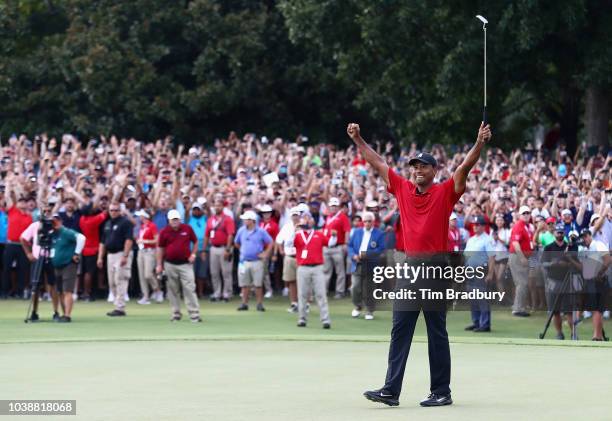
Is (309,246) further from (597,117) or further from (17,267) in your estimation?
(597,117)

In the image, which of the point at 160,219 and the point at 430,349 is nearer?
the point at 430,349

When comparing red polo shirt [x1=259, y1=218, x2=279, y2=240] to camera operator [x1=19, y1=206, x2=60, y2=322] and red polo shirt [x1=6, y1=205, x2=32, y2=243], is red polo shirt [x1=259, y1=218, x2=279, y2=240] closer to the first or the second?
red polo shirt [x1=6, y1=205, x2=32, y2=243]

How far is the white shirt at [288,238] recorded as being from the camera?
84.3 ft

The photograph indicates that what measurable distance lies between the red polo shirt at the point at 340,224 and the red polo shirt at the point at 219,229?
192cm

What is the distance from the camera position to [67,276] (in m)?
23.0

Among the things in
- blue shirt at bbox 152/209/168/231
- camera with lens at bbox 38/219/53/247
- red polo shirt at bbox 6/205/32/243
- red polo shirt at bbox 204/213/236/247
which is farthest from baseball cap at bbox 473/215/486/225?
red polo shirt at bbox 6/205/32/243

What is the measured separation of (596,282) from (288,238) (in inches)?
264

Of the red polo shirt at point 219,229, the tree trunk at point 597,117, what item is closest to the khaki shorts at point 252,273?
the red polo shirt at point 219,229

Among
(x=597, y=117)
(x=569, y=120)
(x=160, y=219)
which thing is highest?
(x=569, y=120)

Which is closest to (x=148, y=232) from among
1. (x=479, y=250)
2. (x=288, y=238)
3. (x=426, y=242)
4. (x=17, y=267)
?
(x=288, y=238)

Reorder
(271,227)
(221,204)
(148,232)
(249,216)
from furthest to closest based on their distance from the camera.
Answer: (221,204) < (271,227) < (148,232) < (249,216)

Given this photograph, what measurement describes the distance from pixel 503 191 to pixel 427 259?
613 inches

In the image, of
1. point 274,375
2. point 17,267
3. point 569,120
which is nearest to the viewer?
point 274,375

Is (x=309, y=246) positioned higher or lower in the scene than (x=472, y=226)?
lower
